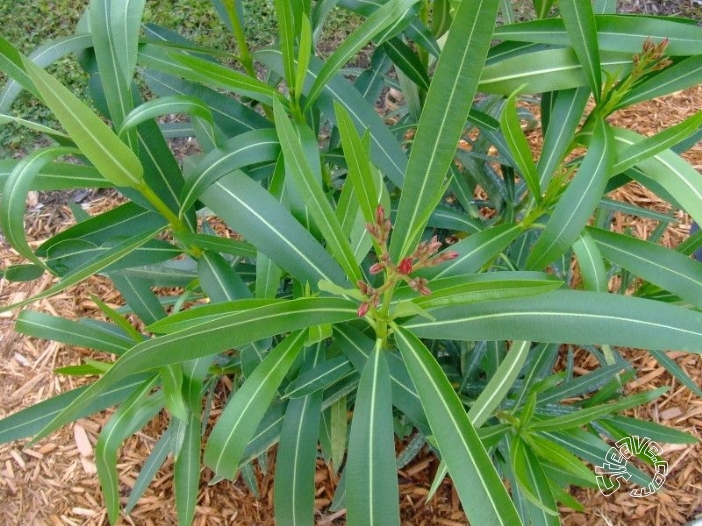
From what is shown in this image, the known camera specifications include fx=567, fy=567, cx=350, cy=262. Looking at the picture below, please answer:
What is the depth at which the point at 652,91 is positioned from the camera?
94cm

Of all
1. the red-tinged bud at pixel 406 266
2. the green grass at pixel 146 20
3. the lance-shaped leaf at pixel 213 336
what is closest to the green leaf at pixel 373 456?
the lance-shaped leaf at pixel 213 336

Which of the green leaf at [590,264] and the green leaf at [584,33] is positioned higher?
the green leaf at [584,33]

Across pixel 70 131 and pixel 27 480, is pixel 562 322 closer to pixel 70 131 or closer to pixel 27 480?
pixel 70 131

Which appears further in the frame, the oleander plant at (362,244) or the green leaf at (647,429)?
the green leaf at (647,429)

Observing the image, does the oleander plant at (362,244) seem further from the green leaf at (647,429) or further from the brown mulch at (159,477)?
the brown mulch at (159,477)

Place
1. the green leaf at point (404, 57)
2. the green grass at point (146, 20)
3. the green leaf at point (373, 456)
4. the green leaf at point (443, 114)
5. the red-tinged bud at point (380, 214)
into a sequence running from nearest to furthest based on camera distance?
the red-tinged bud at point (380, 214)
the green leaf at point (443, 114)
the green leaf at point (373, 456)
the green leaf at point (404, 57)
the green grass at point (146, 20)

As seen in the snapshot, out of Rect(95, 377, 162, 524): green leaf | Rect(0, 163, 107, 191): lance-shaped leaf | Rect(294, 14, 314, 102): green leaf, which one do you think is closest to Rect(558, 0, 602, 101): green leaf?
Rect(294, 14, 314, 102): green leaf

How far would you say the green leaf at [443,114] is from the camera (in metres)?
0.69

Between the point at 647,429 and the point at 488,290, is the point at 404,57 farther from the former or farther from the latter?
the point at 647,429

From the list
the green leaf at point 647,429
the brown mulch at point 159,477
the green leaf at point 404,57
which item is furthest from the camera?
the brown mulch at point 159,477

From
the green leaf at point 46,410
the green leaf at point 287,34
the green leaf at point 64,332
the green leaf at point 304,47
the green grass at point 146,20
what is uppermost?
the green grass at point 146,20

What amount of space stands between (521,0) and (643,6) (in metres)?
0.56

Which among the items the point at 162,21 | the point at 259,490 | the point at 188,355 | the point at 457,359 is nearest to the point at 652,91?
the point at 457,359

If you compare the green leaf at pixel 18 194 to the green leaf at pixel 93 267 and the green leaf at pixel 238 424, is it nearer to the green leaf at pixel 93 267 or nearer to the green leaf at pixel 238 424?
the green leaf at pixel 93 267
